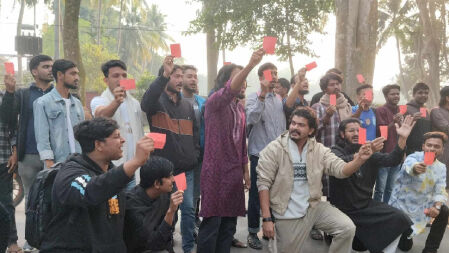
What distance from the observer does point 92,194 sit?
2.30 meters

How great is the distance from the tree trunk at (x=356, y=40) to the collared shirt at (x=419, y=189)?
4.92 metres

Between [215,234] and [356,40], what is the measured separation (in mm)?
6962

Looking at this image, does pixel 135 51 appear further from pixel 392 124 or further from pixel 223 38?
pixel 392 124

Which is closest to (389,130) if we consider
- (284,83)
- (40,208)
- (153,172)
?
(284,83)

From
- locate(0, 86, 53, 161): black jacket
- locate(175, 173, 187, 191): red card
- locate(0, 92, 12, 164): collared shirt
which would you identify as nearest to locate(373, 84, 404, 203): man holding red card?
locate(175, 173, 187, 191): red card

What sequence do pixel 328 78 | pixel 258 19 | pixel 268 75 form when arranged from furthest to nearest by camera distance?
pixel 258 19, pixel 328 78, pixel 268 75

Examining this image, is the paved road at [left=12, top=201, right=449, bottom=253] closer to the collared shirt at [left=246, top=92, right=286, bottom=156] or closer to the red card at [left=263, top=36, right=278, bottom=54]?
the collared shirt at [left=246, top=92, right=286, bottom=156]

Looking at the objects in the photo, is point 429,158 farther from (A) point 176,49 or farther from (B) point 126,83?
(B) point 126,83

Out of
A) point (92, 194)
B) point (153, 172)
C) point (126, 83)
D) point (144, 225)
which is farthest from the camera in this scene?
point (126, 83)

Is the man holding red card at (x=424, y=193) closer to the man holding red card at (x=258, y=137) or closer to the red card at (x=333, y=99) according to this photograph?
the red card at (x=333, y=99)

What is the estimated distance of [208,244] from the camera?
12.4 ft

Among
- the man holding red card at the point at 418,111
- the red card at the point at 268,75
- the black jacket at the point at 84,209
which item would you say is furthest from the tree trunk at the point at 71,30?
the black jacket at the point at 84,209

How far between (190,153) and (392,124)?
9.39ft

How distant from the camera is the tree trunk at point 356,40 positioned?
375 inches
